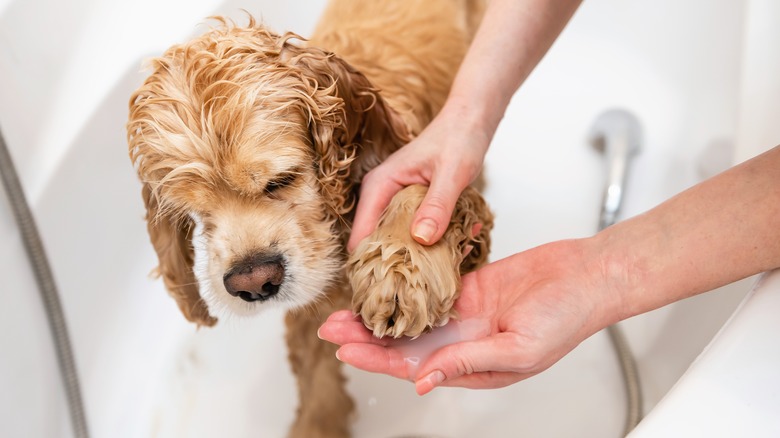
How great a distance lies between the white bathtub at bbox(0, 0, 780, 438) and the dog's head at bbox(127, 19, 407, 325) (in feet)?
1.88

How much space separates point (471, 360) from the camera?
924 millimetres

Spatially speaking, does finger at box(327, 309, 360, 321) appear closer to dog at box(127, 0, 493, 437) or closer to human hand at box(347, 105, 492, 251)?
dog at box(127, 0, 493, 437)

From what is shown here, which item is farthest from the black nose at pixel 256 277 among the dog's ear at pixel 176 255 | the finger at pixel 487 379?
the finger at pixel 487 379

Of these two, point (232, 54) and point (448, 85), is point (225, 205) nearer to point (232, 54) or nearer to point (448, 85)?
point (232, 54)

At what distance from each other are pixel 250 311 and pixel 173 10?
114 centimetres

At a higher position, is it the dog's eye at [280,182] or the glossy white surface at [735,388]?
the glossy white surface at [735,388]

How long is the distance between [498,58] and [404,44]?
1.21 feet

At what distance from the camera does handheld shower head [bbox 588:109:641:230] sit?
75.9 inches

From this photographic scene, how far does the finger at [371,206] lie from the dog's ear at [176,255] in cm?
35

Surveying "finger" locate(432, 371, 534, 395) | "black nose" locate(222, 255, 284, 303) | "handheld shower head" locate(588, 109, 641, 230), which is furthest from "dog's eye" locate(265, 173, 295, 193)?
"handheld shower head" locate(588, 109, 641, 230)

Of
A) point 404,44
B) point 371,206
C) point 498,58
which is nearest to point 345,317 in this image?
point 371,206

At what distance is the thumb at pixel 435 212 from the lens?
3.29 ft

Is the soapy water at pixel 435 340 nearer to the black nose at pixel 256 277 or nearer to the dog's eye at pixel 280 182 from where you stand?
the black nose at pixel 256 277

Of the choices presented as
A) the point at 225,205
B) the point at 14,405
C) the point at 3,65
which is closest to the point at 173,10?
the point at 3,65
